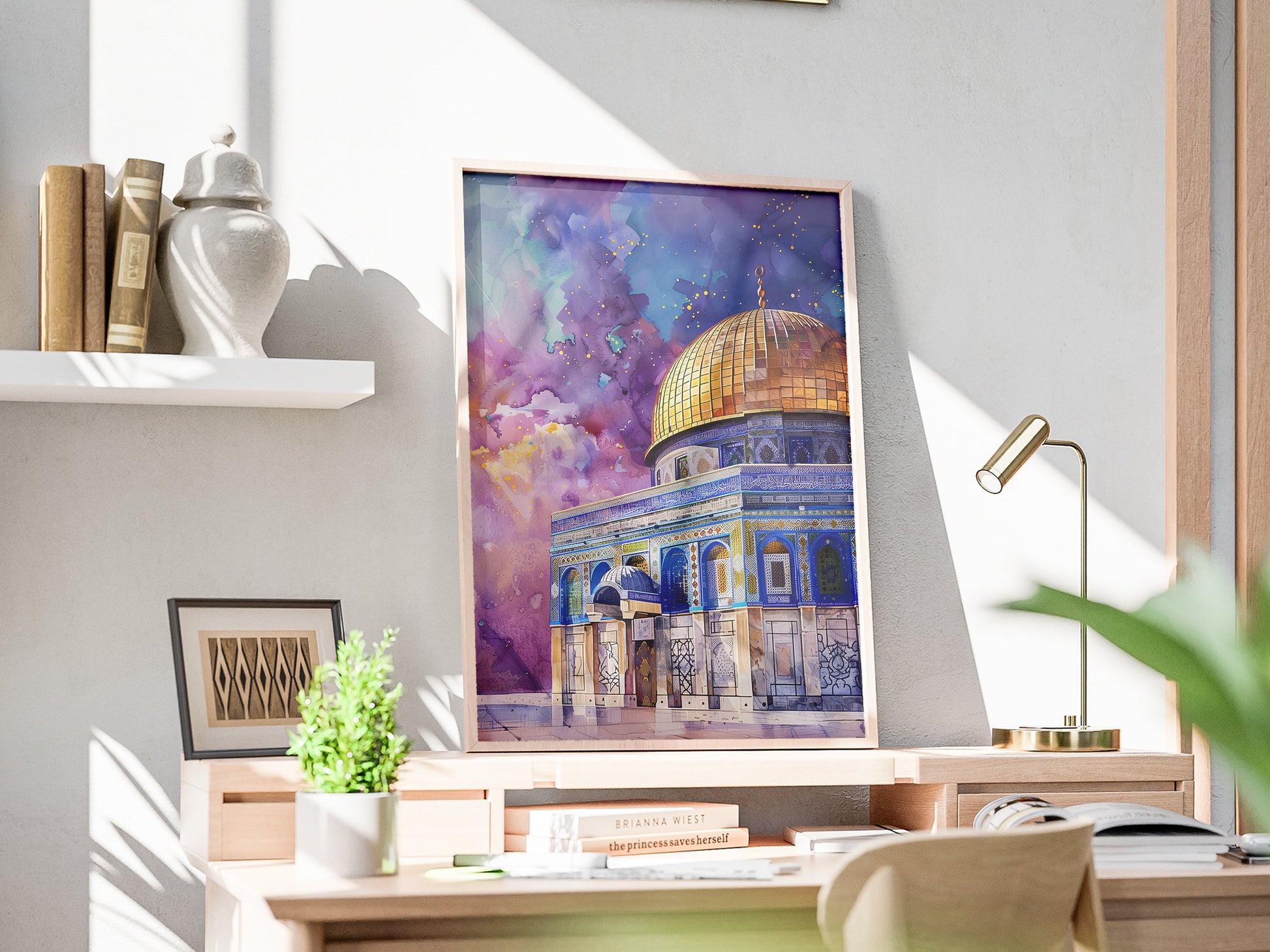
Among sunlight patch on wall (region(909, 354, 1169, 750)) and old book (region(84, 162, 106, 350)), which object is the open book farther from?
old book (region(84, 162, 106, 350))

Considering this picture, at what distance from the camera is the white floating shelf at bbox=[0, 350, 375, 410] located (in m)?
1.95

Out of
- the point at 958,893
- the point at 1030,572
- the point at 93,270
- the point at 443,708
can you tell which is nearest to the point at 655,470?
the point at 443,708

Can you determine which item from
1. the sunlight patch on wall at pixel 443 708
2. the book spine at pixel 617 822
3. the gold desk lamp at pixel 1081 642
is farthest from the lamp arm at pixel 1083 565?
the sunlight patch on wall at pixel 443 708

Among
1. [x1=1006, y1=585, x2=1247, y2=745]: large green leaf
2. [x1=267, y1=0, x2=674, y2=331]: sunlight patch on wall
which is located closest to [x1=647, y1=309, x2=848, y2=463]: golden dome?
[x1=267, y1=0, x2=674, y2=331]: sunlight patch on wall

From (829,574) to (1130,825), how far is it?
2.30ft

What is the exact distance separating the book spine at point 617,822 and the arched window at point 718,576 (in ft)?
1.31

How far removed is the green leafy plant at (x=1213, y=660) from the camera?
223 centimetres

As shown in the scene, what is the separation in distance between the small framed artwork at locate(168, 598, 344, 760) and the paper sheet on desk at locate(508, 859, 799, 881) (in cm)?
59

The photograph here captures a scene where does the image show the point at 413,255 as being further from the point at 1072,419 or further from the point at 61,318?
the point at 1072,419

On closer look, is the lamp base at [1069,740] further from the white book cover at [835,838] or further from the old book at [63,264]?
the old book at [63,264]

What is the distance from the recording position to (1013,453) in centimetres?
227

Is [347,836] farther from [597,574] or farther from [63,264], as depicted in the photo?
[63,264]

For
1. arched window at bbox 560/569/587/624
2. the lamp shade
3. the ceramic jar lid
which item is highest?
the ceramic jar lid

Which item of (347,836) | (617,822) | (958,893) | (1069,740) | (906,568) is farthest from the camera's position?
(906,568)
